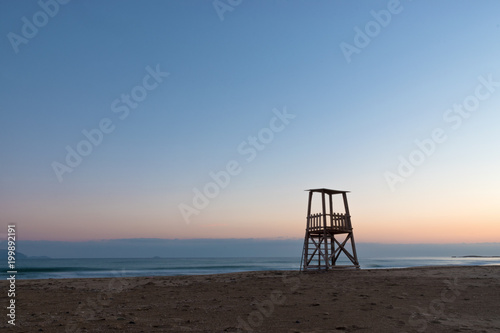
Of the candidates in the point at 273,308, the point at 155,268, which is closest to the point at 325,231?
the point at 273,308

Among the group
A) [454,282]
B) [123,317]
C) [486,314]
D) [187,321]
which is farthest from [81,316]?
[454,282]

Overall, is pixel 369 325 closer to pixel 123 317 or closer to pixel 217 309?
pixel 217 309

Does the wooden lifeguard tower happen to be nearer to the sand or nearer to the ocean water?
the sand

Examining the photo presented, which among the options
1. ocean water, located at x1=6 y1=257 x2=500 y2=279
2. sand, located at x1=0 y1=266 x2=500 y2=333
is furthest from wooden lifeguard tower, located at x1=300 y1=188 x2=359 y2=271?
ocean water, located at x1=6 y1=257 x2=500 y2=279

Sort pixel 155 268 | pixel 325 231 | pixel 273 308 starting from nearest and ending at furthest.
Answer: pixel 273 308 → pixel 325 231 → pixel 155 268

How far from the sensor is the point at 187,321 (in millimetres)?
8875

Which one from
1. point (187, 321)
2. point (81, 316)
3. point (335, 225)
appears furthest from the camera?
point (335, 225)

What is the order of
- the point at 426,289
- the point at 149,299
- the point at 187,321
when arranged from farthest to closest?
the point at 426,289, the point at 149,299, the point at 187,321

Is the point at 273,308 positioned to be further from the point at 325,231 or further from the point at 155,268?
the point at 155,268

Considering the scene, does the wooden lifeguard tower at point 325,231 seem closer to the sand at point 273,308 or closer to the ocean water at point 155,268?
the sand at point 273,308

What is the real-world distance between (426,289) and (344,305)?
4.59 meters

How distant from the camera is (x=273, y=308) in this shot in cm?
1036

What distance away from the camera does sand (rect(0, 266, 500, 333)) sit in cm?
827

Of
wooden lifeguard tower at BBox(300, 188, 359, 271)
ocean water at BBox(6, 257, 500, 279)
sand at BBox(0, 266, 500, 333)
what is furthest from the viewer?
ocean water at BBox(6, 257, 500, 279)
